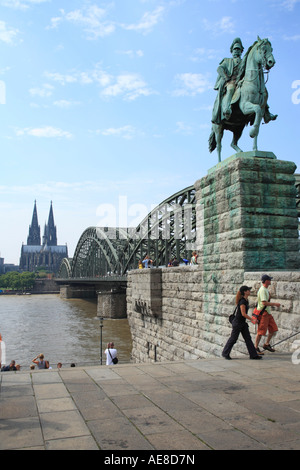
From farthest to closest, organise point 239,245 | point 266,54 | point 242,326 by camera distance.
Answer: point 266,54, point 239,245, point 242,326

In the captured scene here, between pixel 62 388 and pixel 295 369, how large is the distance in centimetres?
387

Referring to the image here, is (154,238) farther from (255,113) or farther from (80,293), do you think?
(80,293)

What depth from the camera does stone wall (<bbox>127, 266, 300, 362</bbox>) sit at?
314 inches

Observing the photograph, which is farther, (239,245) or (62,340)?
(62,340)

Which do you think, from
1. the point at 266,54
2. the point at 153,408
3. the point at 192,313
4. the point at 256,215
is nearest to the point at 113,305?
the point at 192,313

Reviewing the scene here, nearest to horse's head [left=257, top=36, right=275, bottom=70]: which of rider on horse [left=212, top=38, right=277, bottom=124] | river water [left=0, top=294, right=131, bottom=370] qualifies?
rider on horse [left=212, top=38, right=277, bottom=124]

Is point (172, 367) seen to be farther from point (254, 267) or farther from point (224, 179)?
point (224, 179)

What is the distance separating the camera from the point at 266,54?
10461 mm

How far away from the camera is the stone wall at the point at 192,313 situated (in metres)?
7.98

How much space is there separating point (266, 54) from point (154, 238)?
40727 mm

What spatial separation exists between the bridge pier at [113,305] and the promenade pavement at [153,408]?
44.6 meters

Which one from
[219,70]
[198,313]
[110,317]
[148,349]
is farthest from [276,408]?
[110,317]

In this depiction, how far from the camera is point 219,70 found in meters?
11.8

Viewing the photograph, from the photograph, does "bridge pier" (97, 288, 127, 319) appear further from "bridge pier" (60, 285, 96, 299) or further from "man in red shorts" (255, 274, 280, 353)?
"bridge pier" (60, 285, 96, 299)
